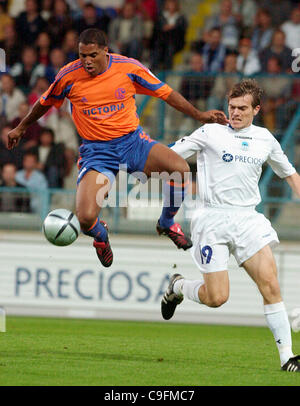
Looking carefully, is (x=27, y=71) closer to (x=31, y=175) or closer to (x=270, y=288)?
(x=31, y=175)

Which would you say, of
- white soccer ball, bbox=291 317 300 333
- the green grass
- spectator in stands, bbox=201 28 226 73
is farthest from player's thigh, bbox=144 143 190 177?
spectator in stands, bbox=201 28 226 73

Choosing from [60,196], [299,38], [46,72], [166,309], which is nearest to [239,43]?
[299,38]

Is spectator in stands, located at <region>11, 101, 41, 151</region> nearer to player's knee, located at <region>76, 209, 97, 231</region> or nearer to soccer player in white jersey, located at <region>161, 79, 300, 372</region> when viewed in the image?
player's knee, located at <region>76, 209, 97, 231</region>

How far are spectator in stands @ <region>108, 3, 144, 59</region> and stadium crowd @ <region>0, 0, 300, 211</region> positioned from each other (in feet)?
0.05

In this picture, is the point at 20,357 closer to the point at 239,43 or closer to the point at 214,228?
the point at 214,228

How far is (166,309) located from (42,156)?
225 inches

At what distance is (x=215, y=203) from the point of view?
7449mm

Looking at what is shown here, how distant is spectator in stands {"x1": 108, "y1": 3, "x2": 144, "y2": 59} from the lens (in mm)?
14809

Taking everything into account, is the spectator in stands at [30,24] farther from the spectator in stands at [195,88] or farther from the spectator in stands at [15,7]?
the spectator in stands at [195,88]

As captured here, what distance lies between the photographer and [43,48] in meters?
14.9

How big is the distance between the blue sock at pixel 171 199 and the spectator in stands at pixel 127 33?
677cm

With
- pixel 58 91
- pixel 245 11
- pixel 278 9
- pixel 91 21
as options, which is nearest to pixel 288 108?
pixel 245 11

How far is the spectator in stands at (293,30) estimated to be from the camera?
14.5 m

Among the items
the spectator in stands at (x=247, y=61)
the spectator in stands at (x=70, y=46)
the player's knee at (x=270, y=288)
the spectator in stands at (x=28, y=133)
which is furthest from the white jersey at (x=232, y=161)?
the spectator in stands at (x=70, y=46)
